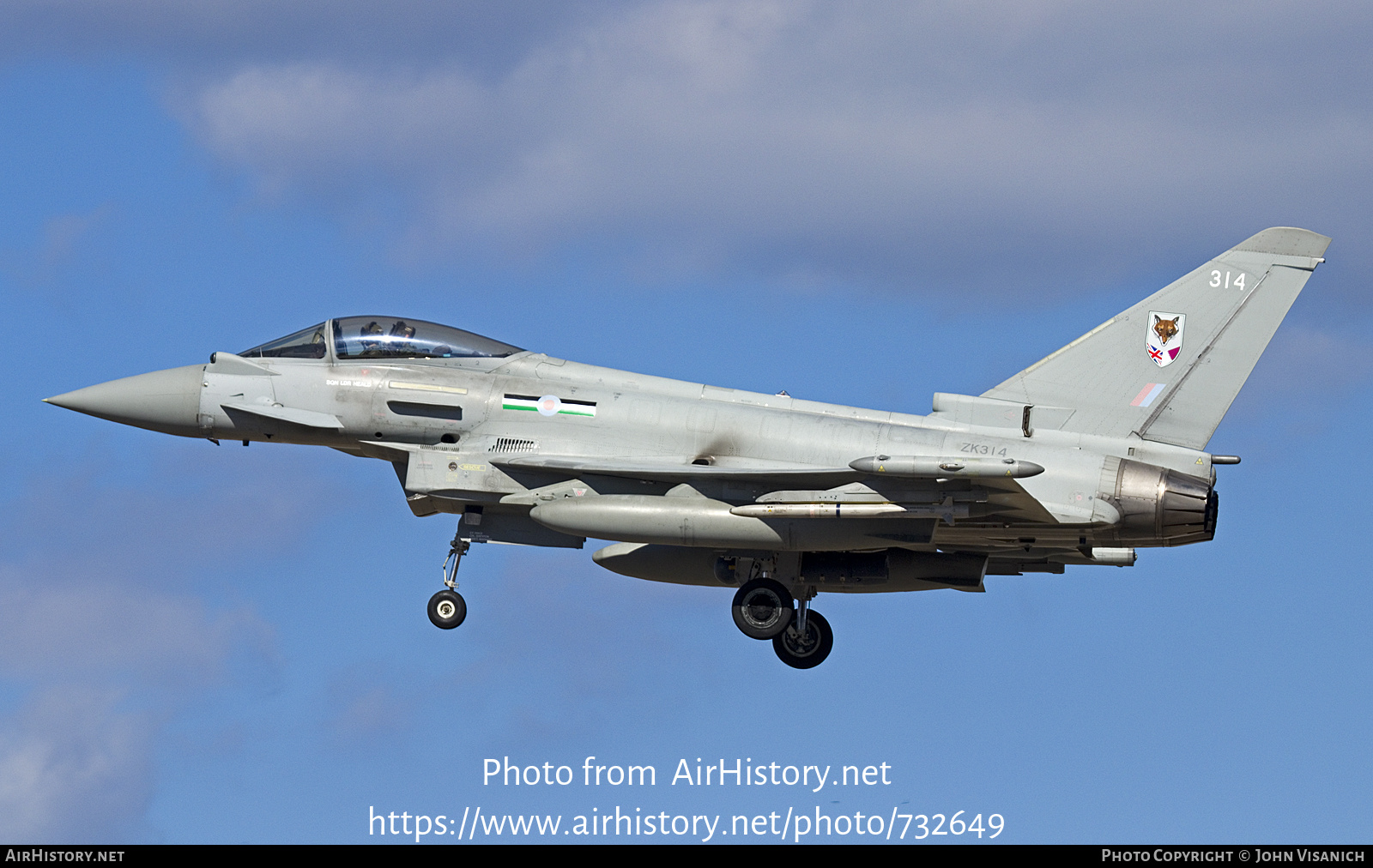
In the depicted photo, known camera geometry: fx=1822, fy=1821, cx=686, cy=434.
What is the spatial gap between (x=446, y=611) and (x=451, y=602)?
0.41ft

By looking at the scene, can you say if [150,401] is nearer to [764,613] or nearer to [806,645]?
[764,613]

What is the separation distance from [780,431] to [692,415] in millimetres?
1134

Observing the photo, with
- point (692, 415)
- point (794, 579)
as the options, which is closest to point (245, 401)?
point (692, 415)

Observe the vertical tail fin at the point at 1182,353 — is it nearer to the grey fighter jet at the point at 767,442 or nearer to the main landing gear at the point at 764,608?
the grey fighter jet at the point at 767,442

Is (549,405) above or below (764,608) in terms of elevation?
above

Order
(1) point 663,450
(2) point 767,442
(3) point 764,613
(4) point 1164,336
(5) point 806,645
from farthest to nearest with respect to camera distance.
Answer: (5) point 806,645
(3) point 764,613
(4) point 1164,336
(1) point 663,450
(2) point 767,442

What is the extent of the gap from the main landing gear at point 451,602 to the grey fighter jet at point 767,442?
0.03m

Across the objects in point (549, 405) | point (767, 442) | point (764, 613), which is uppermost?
point (549, 405)

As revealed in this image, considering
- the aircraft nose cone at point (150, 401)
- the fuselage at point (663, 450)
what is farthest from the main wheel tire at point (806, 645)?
the aircraft nose cone at point (150, 401)

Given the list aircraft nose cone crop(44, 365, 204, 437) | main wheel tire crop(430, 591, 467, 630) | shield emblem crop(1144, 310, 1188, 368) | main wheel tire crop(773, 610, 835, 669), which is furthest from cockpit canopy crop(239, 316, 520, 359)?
shield emblem crop(1144, 310, 1188, 368)

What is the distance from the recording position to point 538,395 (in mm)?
23219

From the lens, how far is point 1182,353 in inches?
906

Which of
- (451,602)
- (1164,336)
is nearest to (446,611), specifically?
(451,602)
